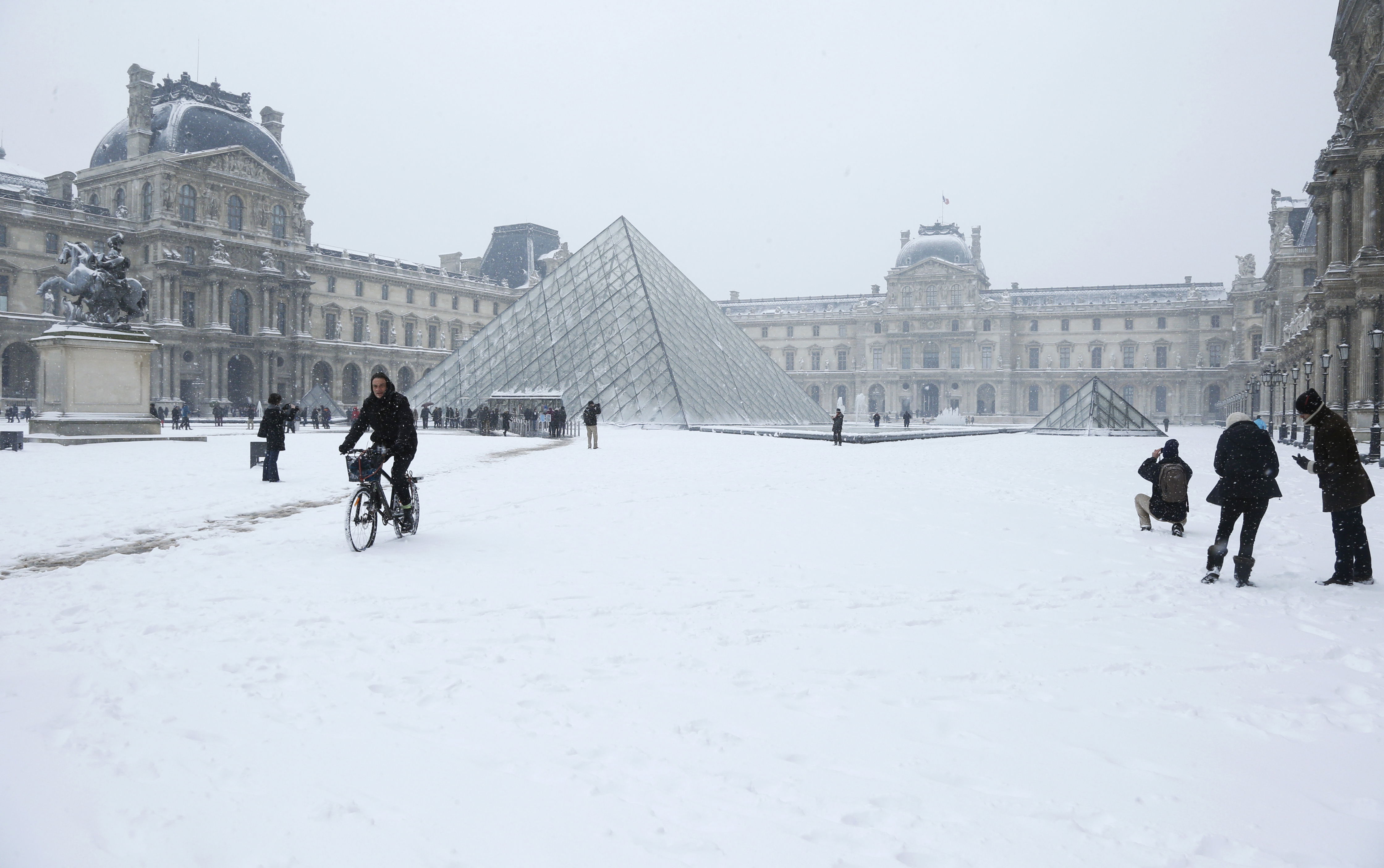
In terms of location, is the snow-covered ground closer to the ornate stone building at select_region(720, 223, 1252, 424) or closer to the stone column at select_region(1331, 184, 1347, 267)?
the stone column at select_region(1331, 184, 1347, 267)

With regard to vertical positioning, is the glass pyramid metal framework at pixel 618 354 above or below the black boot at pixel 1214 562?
above

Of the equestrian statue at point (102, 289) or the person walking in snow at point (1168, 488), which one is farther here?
the equestrian statue at point (102, 289)

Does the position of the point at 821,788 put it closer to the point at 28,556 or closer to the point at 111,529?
the point at 28,556

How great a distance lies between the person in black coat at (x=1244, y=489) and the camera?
199 inches

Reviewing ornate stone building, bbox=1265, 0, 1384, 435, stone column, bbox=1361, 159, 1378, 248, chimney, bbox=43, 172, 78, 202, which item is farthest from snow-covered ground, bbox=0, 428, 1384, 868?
chimney, bbox=43, 172, 78, 202

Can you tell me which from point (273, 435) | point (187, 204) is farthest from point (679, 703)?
point (187, 204)

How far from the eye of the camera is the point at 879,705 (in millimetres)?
3086

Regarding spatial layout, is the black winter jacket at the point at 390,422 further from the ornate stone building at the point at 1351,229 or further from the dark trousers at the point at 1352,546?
the ornate stone building at the point at 1351,229

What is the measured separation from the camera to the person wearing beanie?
5.12m

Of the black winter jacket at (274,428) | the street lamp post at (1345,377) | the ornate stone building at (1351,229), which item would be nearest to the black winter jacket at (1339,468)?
the black winter jacket at (274,428)

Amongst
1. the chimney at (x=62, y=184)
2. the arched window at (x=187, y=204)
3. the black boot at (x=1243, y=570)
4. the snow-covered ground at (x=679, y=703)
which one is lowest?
the snow-covered ground at (x=679, y=703)

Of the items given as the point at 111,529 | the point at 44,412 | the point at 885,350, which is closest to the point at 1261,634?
the point at 111,529

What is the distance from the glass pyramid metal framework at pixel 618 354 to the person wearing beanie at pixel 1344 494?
74.1ft

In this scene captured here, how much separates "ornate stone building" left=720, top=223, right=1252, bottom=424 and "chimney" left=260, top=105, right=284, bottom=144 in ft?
129
